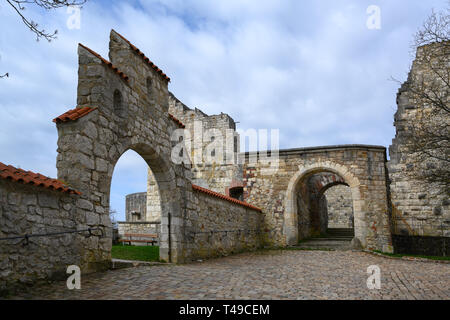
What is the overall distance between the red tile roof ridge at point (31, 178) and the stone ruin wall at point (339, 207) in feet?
65.2

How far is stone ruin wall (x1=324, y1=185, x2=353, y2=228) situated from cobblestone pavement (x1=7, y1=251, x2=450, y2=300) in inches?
596

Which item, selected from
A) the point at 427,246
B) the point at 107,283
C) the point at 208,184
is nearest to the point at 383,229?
the point at 427,246

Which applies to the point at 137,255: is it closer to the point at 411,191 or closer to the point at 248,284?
the point at 248,284

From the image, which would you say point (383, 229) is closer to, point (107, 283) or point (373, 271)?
point (373, 271)

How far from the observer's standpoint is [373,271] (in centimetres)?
769

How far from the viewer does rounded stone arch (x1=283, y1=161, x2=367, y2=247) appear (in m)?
12.9

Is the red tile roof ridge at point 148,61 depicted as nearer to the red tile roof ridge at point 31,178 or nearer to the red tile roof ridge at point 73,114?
the red tile roof ridge at point 73,114

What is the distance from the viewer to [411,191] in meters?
14.1

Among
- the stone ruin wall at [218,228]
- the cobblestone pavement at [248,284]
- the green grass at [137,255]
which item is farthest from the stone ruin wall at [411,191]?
the green grass at [137,255]

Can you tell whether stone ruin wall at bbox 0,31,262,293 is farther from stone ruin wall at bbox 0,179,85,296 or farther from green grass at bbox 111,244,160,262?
green grass at bbox 111,244,160,262

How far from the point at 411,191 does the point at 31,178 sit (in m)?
13.6

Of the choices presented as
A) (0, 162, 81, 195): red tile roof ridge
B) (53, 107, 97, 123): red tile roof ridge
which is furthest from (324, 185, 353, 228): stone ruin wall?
(0, 162, 81, 195): red tile roof ridge

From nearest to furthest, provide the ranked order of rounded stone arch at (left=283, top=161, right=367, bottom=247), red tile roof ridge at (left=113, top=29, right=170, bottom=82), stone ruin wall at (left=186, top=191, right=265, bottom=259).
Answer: red tile roof ridge at (left=113, top=29, right=170, bottom=82) → stone ruin wall at (left=186, top=191, right=265, bottom=259) → rounded stone arch at (left=283, top=161, right=367, bottom=247)

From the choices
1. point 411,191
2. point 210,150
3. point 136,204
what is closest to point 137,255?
point 210,150
